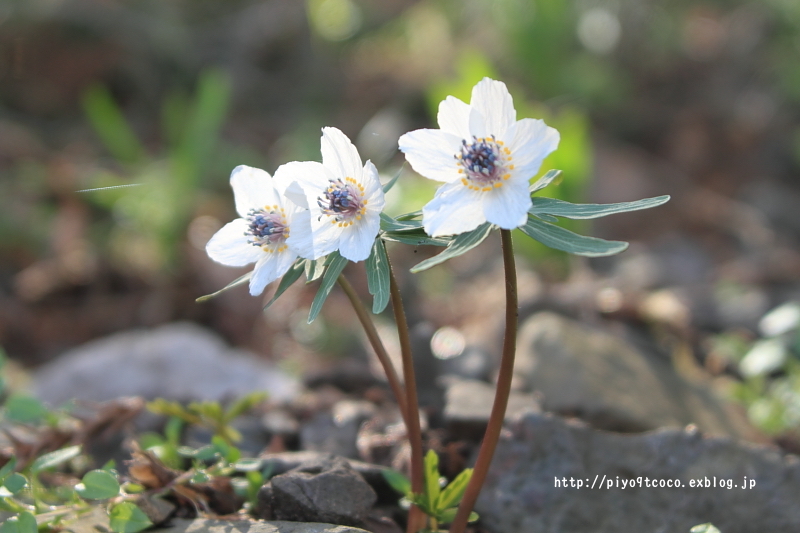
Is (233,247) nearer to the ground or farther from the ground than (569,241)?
nearer to the ground

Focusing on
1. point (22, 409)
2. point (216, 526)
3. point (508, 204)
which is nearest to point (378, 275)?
point (508, 204)

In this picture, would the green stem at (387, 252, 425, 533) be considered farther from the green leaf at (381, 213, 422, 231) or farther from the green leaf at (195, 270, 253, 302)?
the green leaf at (195, 270, 253, 302)

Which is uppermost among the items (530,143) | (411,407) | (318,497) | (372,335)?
(530,143)

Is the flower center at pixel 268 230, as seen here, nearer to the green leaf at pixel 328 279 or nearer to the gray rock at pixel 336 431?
the green leaf at pixel 328 279

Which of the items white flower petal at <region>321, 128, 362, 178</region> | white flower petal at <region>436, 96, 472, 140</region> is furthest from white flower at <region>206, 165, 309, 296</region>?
white flower petal at <region>436, 96, 472, 140</region>

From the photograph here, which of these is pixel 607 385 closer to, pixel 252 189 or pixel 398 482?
pixel 398 482
